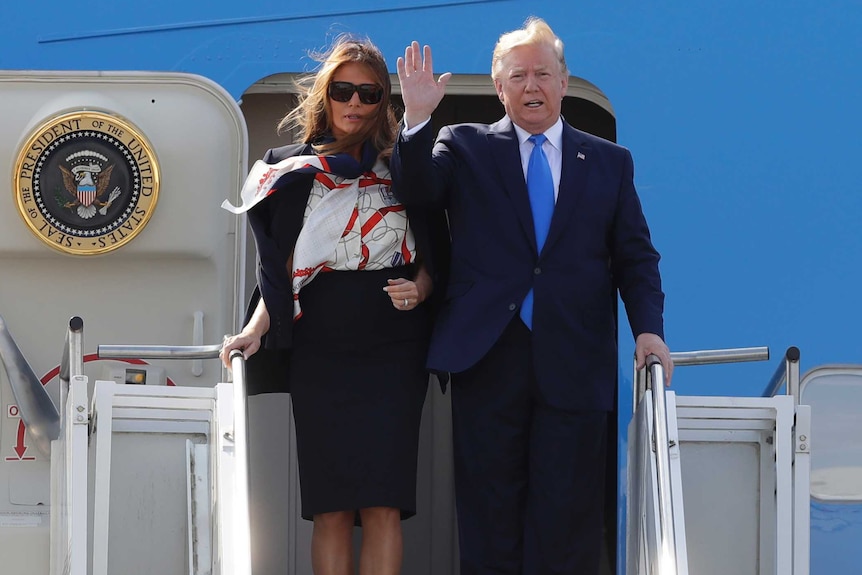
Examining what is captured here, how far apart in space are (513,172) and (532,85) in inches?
8.8

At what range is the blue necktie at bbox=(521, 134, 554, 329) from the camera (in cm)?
360

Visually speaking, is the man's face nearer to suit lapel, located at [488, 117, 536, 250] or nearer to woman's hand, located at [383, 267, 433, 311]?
suit lapel, located at [488, 117, 536, 250]

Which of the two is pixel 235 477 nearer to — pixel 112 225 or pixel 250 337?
pixel 250 337

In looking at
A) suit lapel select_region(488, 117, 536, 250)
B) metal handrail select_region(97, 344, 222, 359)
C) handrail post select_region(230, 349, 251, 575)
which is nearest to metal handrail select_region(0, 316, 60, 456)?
metal handrail select_region(97, 344, 222, 359)

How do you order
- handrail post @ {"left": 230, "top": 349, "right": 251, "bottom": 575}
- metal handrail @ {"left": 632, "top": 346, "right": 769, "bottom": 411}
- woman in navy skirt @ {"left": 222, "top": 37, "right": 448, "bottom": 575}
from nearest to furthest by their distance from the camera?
handrail post @ {"left": 230, "top": 349, "right": 251, "bottom": 575} < woman in navy skirt @ {"left": 222, "top": 37, "right": 448, "bottom": 575} < metal handrail @ {"left": 632, "top": 346, "right": 769, "bottom": 411}

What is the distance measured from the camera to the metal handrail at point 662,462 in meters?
3.22

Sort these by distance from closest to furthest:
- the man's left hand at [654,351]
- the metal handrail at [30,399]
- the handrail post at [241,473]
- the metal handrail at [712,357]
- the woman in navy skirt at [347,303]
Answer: the handrail post at [241,473], the man's left hand at [654,351], the woman in navy skirt at [347,303], the metal handrail at [712,357], the metal handrail at [30,399]

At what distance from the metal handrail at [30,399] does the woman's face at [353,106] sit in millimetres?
1503

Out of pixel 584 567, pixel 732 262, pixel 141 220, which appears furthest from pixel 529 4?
pixel 584 567

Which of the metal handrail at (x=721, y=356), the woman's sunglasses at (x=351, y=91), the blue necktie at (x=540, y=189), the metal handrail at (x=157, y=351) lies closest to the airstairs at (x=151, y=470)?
the metal handrail at (x=157, y=351)

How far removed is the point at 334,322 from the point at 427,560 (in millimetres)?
1649

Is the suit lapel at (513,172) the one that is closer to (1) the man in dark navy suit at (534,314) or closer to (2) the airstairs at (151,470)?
(1) the man in dark navy suit at (534,314)

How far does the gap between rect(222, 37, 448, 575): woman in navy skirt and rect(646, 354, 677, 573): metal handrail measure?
0.63 meters

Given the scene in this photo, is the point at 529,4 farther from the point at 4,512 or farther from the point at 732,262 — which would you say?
the point at 4,512
